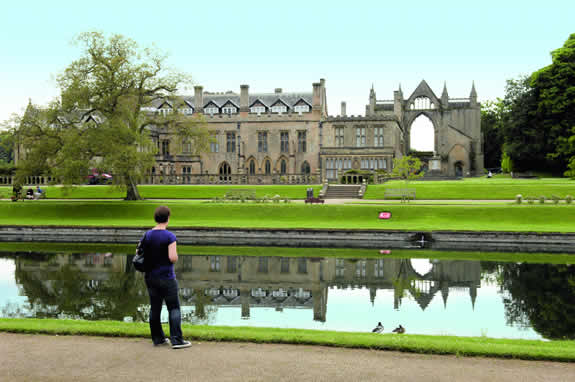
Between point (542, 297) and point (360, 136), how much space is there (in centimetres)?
4706

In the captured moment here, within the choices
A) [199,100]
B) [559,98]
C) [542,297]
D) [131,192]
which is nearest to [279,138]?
[199,100]

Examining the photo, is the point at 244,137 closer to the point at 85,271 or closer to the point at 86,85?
the point at 86,85

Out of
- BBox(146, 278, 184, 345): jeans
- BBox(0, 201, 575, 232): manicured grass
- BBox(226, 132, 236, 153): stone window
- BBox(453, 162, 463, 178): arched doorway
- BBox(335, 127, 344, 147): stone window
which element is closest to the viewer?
BBox(146, 278, 184, 345): jeans

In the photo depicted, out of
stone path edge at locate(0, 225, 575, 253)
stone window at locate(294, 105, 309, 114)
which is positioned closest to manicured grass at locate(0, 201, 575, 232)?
stone path edge at locate(0, 225, 575, 253)

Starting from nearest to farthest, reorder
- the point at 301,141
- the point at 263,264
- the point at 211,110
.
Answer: the point at 263,264 < the point at 301,141 < the point at 211,110

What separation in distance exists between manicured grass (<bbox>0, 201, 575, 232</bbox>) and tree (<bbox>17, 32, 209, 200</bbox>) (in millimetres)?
2431

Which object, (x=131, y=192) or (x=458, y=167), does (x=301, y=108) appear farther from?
(x=458, y=167)

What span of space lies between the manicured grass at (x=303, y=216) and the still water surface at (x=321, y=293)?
298 inches

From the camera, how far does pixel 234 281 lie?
17438mm

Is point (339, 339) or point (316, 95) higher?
point (316, 95)

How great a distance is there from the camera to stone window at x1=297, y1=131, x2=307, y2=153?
205 feet

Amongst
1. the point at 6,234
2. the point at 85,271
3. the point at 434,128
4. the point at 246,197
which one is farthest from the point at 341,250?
the point at 434,128

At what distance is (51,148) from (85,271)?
20.2 meters

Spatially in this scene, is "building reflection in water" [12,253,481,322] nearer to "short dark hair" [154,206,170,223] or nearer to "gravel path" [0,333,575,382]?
"gravel path" [0,333,575,382]
